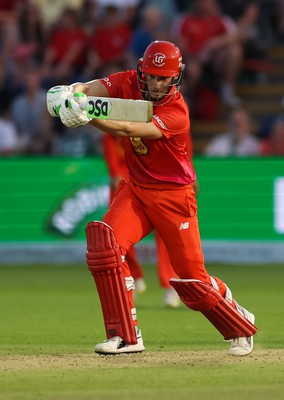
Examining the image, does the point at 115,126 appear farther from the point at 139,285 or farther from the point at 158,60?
the point at 139,285

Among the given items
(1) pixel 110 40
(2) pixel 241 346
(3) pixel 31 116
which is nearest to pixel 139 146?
(2) pixel 241 346

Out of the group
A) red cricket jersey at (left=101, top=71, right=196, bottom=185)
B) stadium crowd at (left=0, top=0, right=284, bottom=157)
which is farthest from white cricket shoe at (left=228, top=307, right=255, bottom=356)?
stadium crowd at (left=0, top=0, right=284, bottom=157)

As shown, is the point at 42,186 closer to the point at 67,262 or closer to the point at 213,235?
the point at 67,262

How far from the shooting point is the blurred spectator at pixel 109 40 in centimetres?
1888

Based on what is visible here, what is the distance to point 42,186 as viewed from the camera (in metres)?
16.9

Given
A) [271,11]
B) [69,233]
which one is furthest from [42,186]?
[271,11]

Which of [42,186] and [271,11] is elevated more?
[271,11]

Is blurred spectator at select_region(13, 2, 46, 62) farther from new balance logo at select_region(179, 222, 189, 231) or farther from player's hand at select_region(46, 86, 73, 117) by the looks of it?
player's hand at select_region(46, 86, 73, 117)

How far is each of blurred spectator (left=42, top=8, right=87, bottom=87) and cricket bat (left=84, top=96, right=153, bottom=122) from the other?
36.3ft

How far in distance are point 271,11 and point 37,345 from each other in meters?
11.3

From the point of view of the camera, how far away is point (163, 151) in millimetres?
8336

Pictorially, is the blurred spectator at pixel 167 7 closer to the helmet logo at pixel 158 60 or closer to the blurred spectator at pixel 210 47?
the blurred spectator at pixel 210 47

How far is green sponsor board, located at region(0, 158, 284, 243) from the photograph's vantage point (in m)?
16.6

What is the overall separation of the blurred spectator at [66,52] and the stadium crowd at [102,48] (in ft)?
0.05
